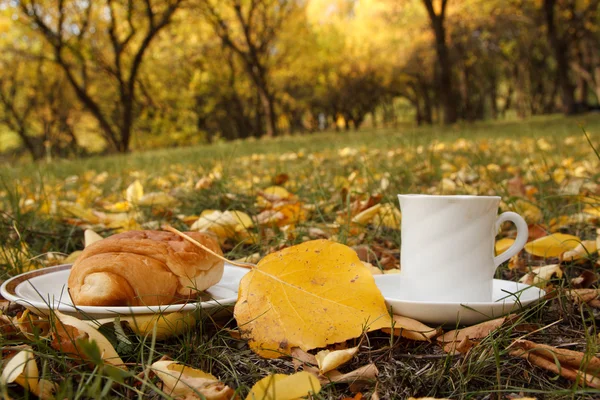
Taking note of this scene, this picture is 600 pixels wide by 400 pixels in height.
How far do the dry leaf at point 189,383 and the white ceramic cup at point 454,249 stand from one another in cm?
55

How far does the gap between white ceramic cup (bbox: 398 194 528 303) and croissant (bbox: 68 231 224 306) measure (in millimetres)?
491

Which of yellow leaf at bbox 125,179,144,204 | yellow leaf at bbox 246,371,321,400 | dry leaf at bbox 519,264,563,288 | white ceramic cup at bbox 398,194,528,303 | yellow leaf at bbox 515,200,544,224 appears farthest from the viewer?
yellow leaf at bbox 125,179,144,204

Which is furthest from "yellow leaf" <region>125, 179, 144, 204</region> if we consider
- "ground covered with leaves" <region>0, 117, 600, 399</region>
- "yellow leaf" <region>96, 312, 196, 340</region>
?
"yellow leaf" <region>96, 312, 196, 340</region>

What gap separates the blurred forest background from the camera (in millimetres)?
17375

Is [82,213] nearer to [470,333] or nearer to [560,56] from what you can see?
[470,333]

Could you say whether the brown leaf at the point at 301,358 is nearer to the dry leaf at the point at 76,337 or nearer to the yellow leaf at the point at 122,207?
the dry leaf at the point at 76,337

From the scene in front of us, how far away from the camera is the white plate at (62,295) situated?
103 centimetres

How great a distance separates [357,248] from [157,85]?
98.9ft

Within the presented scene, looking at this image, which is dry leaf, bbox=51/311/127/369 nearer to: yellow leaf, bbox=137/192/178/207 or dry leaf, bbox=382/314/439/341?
dry leaf, bbox=382/314/439/341

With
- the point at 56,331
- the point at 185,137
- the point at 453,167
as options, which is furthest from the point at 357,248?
the point at 185,137

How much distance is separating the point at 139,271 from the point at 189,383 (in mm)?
312

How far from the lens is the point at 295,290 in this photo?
3.53 feet

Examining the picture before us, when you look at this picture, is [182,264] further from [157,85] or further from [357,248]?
[157,85]

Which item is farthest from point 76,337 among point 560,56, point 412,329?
point 560,56
